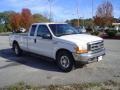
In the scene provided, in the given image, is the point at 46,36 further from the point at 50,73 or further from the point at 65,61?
the point at 50,73

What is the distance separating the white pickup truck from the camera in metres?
8.71

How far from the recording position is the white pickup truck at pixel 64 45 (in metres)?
8.71

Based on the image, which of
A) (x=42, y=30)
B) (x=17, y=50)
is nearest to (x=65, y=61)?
(x=42, y=30)

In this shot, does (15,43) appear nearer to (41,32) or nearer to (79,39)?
(41,32)

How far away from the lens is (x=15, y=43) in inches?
534

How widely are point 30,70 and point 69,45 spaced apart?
205cm

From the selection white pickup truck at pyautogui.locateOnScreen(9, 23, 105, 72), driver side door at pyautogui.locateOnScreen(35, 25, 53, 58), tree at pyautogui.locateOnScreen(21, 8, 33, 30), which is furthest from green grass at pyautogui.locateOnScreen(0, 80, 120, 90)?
tree at pyautogui.locateOnScreen(21, 8, 33, 30)

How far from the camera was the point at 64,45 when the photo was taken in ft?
29.8

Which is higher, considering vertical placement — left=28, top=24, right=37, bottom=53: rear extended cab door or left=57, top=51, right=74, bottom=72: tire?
left=28, top=24, right=37, bottom=53: rear extended cab door

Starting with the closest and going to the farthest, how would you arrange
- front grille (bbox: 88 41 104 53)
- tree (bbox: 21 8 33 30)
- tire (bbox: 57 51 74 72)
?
front grille (bbox: 88 41 104 53) → tire (bbox: 57 51 74 72) → tree (bbox: 21 8 33 30)

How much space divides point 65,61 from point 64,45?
2.13 ft

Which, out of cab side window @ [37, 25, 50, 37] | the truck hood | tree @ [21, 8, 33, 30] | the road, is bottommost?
the road

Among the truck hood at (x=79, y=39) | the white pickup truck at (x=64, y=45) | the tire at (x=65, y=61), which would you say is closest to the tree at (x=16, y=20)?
the white pickup truck at (x=64, y=45)

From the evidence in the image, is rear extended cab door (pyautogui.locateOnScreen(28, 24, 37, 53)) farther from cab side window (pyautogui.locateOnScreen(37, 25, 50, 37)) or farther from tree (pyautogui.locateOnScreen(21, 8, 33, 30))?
tree (pyautogui.locateOnScreen(21, 8, 33, 30))
